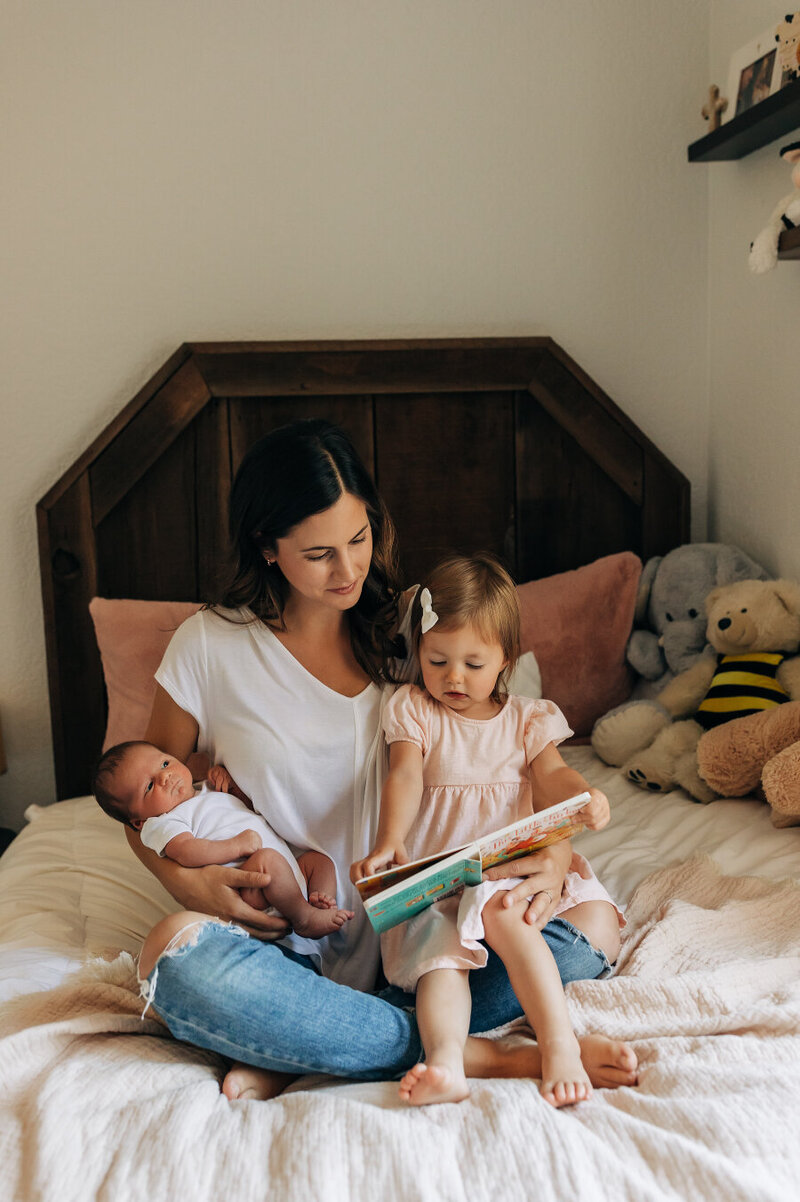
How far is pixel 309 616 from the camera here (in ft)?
4.99

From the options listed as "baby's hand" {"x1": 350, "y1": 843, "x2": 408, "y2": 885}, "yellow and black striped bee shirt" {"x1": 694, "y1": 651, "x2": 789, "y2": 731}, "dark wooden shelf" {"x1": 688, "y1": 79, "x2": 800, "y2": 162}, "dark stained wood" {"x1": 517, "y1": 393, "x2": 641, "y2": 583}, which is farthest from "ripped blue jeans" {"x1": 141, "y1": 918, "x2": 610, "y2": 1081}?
"dark wooden shelf" {"x1": 688, "y1": 79, "x2": 800, "y2": 162}

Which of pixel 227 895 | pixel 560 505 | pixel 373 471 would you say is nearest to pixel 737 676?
pixel 560 505

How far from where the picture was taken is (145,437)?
83.1 inches

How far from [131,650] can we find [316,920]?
0.84 meters

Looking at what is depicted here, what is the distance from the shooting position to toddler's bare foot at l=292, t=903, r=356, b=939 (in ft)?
4.32

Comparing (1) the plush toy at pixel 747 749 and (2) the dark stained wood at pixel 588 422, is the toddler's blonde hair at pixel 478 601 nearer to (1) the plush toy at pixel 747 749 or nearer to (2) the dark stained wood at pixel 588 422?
(1) the plush toy at pixel 747 749

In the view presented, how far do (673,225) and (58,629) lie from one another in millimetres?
1638

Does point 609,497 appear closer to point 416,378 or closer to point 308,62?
point 416,378

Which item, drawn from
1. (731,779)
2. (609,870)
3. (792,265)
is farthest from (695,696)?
(792,265)

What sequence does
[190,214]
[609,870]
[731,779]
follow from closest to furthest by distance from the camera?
[609,870] → [731,779] → [190,214]

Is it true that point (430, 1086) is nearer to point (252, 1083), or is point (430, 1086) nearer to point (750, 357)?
point (252, 1083)

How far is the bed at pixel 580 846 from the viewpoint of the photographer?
3.04ft

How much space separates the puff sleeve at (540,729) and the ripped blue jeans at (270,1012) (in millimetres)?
408

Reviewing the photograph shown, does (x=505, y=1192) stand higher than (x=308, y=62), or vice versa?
(x=308, y=62)
